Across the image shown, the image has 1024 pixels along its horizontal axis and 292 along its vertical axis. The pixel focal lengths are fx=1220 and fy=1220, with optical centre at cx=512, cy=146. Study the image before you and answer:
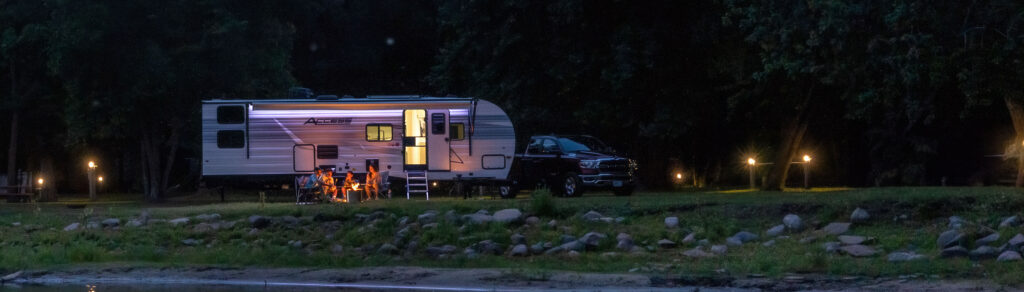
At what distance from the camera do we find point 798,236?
18422 mm

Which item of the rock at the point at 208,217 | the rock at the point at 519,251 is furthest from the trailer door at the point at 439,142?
the rock at the point at 519,251

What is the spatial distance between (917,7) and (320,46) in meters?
31.5

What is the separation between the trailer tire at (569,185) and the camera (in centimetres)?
Result: 2917

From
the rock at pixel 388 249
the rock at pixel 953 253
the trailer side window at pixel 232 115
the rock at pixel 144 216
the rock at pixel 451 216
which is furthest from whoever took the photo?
the trailer side window at pixel 232 115

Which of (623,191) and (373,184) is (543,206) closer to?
(373,184)

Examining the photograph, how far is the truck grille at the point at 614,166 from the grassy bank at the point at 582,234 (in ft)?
19.8

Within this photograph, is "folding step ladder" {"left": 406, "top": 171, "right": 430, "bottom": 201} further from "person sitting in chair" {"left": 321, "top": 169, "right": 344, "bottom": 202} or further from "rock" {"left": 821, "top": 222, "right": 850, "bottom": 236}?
"rock" {"left": 821, "top": 222, "right": 850, "bottom": 236}

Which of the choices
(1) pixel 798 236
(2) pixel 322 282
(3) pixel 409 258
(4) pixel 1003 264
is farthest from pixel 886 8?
(2) pixel 322 282

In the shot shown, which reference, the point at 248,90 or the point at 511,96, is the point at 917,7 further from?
the point at 248,90

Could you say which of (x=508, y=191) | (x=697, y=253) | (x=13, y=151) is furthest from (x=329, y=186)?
(x=13, y=151)

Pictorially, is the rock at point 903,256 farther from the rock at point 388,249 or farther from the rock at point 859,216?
the rock at point 388,249

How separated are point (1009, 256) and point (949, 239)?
1361 mm

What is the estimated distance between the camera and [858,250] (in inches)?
661

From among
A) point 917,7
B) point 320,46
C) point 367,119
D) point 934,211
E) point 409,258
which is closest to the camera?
point 409,258
